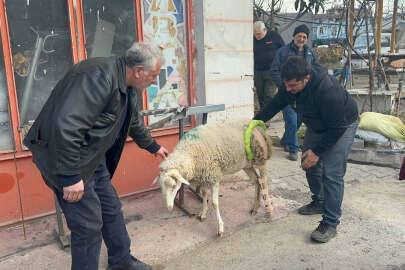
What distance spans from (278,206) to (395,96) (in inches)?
205

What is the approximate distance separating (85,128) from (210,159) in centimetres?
152

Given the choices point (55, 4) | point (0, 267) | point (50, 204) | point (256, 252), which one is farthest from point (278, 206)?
point (55, 4)

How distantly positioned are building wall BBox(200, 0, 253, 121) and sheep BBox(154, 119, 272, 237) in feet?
3.17

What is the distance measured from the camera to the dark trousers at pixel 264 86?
683 centimetres

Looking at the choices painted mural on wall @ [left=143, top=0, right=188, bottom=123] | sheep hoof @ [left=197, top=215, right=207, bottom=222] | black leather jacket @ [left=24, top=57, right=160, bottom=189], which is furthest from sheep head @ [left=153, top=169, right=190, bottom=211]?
painted mural on wall @ [left=143, top=0, right=188, bottom=123]

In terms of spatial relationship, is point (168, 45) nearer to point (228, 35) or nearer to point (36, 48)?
point (228, 35)

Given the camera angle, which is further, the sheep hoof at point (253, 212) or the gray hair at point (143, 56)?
the sheep hoof at point (253, 212)

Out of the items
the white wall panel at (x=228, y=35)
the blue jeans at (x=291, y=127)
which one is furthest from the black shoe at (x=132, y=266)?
the blue jeans at (x=291, y=127)

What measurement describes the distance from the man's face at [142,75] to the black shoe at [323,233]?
208 cm

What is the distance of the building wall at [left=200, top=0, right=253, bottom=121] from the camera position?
14.5 ft

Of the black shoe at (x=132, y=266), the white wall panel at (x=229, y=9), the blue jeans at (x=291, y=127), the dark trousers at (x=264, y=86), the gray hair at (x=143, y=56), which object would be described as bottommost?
the black shoe at (x=132, y=266)

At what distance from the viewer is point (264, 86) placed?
6965 millimetres

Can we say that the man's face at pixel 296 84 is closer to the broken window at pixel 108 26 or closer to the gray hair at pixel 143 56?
the gray hair at pixel 143 56

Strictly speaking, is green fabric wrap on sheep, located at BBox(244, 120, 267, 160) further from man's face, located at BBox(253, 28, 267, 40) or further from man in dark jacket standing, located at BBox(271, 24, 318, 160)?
man's face, located at BBox(253, 28, 267, 40)
